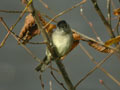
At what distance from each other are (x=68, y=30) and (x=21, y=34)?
3.92 feet

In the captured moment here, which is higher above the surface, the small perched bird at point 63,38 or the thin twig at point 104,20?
the thin twig at point 104,20

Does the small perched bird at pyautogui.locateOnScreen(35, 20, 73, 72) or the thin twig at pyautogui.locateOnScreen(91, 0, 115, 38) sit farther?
the small perched bird at pyautogui.locateOnScreen(35, 20, 73, 72)

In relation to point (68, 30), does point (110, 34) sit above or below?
above

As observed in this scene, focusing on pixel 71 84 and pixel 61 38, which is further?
pixel 61 38

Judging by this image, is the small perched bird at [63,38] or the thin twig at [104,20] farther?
the small perched bird at [63,38]

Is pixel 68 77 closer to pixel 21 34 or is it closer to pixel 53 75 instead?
pixel 53 75

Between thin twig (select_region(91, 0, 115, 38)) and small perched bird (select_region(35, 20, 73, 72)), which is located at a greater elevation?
thin twig (select_region(91, 0, 115, 38))

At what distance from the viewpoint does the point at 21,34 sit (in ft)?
A: 6.92

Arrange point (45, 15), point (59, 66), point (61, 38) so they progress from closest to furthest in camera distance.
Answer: point (45, 15) → point (59, 66) → point (61, 38)

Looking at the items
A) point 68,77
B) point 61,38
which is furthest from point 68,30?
point 68,77

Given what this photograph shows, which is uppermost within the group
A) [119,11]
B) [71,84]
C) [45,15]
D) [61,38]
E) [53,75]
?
[45,15]

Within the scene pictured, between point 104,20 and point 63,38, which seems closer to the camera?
point 104,20

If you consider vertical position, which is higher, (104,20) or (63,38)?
(104,20)

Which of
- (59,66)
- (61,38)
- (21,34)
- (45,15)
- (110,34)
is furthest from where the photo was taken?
(61,38)
